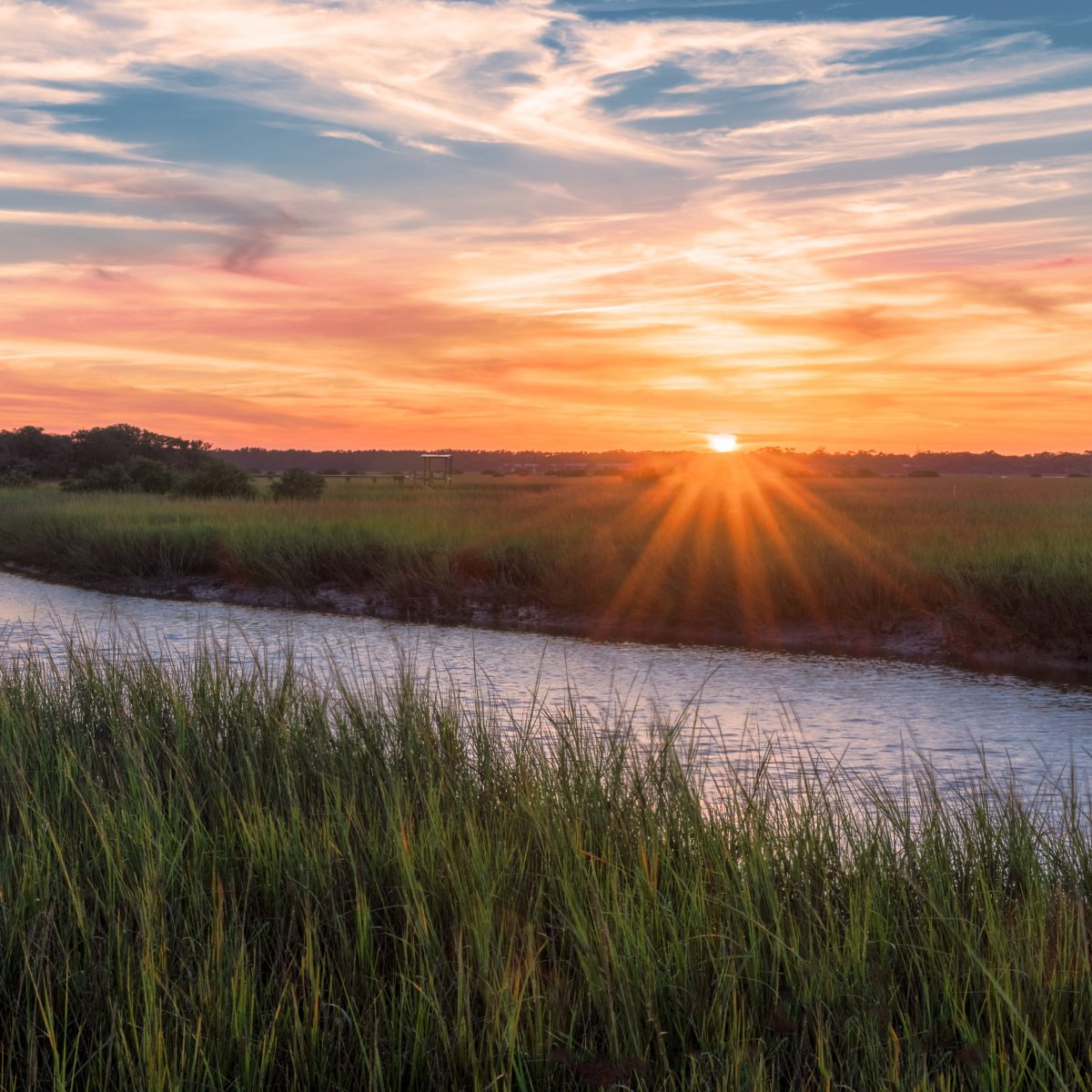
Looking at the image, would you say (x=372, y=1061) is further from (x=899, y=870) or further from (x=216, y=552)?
(x=216, y=552)

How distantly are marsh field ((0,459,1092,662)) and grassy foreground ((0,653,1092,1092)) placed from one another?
931cm

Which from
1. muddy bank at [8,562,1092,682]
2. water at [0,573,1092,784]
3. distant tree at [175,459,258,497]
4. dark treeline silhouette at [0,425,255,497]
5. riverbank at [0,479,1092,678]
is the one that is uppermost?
dark treeline silhouette at [0,425,255,497]

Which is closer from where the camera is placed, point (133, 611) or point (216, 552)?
point (133, 611)

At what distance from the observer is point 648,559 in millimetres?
16344

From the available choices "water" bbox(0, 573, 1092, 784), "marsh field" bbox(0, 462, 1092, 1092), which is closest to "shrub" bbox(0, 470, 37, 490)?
"water" bbox(0, 573, 1092, 784)

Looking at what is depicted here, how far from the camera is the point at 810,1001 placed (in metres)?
3.19

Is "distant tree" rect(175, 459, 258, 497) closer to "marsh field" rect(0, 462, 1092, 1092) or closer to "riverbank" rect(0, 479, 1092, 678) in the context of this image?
"riverbank" rect(0, 479, 1092, 678)

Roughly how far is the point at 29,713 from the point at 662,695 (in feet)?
18.2

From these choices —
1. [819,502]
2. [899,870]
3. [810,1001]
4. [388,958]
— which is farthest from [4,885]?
[819,502]

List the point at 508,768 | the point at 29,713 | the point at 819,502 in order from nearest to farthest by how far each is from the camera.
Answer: the point at 508,768, the point at 29,713, the point at 819,502

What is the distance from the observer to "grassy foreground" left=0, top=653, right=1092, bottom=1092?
2986 millimetres

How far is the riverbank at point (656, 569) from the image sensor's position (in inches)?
528

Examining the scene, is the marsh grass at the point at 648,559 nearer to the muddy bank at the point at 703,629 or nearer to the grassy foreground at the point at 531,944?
the muddy bank at the point at 703,629

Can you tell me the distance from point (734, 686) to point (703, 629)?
3.91 meters
